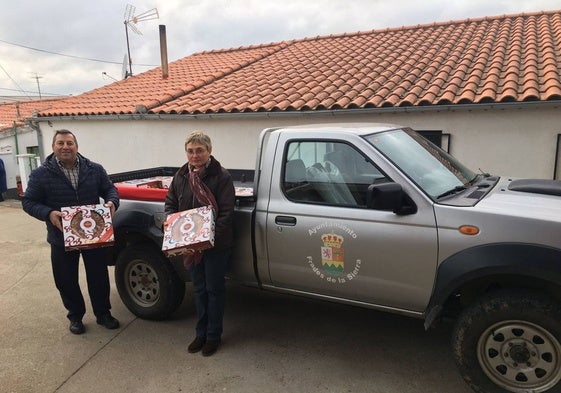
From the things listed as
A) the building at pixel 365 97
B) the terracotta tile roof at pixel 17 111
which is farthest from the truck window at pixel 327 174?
the terracotta tile roof at pixel 17 111

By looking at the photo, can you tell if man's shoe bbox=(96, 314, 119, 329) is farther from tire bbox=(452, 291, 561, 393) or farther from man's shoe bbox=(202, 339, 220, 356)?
tire bbox=(452, 291, 561, 393)

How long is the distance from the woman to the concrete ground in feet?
1.10

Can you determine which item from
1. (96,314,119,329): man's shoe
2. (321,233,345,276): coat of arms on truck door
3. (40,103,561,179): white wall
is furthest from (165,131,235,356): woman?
(40,103,561,179): white wall

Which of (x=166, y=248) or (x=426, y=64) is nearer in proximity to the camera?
(x=166, y=248)

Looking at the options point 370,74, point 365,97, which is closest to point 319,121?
point 365,97

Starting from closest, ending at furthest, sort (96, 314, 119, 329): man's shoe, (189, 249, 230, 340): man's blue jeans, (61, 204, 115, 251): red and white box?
(189, 249, 230, 340): man's blue jeans, (61, 204, 115, 251): red and white box, (96, 314, 119, 329): man's shoe

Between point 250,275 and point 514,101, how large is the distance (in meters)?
4.60

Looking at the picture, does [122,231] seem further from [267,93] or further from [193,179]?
[267,93]

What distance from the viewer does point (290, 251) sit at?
10.8 feet

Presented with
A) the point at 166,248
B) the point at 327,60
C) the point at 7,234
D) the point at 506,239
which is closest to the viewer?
the point at 506,239

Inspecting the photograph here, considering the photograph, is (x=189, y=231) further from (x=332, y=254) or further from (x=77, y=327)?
(x=77, y=327)

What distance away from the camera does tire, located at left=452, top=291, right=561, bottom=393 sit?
101 inches

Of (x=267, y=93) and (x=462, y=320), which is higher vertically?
(x=267, y=93)

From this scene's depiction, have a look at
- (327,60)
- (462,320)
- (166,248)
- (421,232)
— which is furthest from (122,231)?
(327,60)
